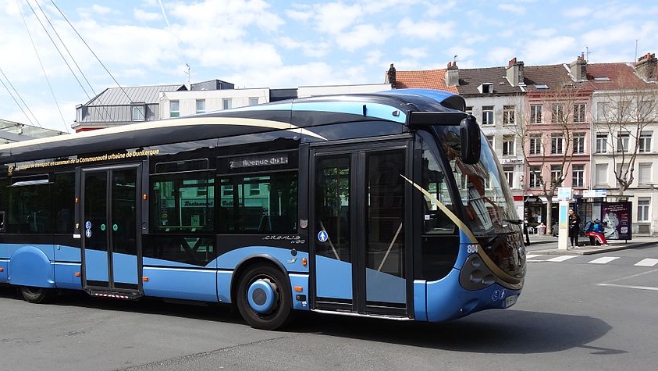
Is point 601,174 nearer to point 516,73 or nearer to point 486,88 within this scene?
point 516,73

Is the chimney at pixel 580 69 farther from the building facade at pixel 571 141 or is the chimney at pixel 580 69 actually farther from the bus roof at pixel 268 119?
the bus roof at pixel 268 119

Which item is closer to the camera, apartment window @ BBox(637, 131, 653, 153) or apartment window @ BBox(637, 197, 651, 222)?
apartment window @ BBox(637, 197, 651, 222)

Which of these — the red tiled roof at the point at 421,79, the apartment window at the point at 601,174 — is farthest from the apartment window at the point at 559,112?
the red tiled roof at the point at 421,79

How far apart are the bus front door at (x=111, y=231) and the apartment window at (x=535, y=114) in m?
49.9

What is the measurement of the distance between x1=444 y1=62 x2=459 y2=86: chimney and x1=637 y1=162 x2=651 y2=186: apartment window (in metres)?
19.0

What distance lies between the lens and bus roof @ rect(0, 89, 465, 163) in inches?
276

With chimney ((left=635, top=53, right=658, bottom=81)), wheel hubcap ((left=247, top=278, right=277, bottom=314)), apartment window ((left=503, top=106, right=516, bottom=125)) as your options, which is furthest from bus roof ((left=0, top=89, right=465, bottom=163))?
chimney ((left=635, top=53, right=658, bottom=81))

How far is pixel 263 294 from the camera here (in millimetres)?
7688

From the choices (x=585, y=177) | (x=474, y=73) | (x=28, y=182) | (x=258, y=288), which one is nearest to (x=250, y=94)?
(x=474, y=73)

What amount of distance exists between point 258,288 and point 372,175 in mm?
2280

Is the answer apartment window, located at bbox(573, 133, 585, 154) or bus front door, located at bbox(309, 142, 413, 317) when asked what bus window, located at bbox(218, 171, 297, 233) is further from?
apartment window, located at bbox(573, 133, 585, 154)

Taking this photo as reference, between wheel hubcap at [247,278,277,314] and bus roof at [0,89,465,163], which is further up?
bus roof at [0,89,465,163]

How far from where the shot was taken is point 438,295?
637 cm

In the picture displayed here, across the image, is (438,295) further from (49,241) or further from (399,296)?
(49,241)
